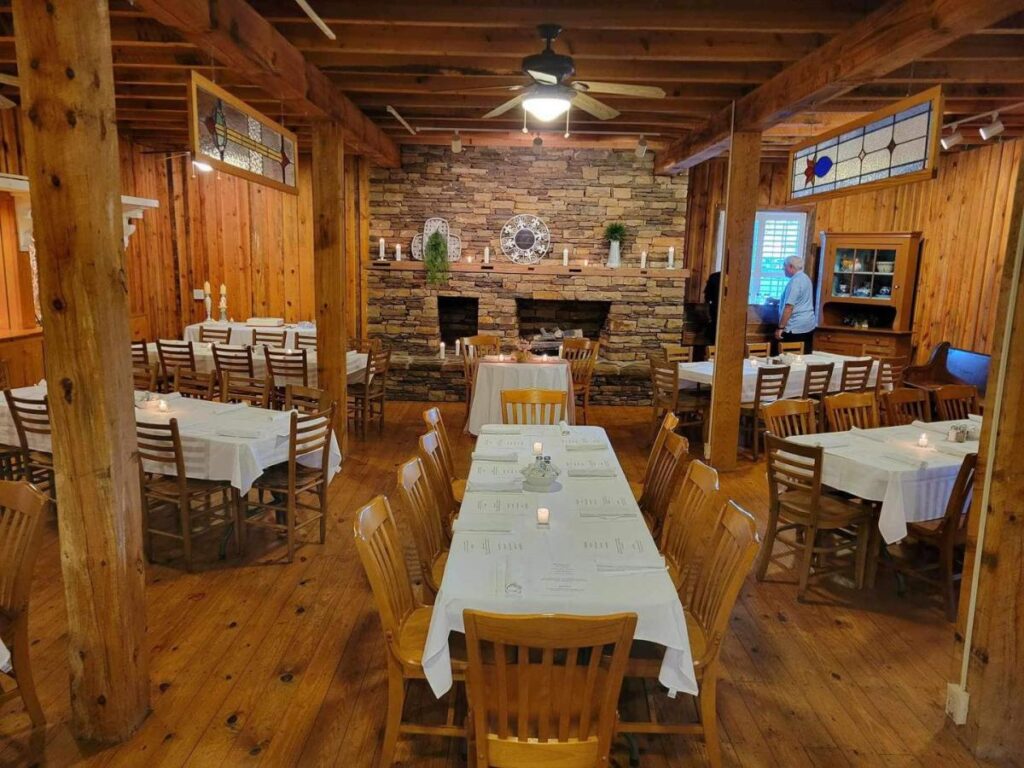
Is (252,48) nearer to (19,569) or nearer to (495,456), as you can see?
(495,456)

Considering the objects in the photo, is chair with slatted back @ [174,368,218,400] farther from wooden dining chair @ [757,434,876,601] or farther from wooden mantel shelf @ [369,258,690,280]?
wooden dining chair @ [757,434,876,601]

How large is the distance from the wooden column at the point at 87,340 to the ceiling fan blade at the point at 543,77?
2.34m

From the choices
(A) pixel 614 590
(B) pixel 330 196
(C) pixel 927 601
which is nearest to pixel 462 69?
(B) pixel 330 196

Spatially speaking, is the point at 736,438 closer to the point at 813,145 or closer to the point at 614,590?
the point at 813,145

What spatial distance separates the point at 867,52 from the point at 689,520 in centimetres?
273

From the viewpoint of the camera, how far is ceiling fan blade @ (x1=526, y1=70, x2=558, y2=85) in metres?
3.99

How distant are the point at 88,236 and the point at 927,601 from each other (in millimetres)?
4309

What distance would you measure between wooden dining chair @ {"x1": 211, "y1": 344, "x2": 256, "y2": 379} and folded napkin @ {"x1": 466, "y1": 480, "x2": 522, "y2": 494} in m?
4.12

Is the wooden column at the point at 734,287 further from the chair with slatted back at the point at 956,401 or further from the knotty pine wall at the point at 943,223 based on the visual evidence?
the knotty pine wall at the point at 943,223

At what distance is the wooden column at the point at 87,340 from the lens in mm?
2219

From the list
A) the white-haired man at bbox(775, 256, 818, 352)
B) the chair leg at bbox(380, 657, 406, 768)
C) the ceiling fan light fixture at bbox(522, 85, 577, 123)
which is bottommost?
the chair leg at bbox(380, 657, 406, 768)

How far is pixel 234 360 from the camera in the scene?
6598 mm

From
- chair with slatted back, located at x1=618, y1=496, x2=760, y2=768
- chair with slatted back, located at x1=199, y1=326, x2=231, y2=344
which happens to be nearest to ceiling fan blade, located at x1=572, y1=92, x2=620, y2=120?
chair with slatted back, located at x1=618, y1=496, x2=760, y2=768

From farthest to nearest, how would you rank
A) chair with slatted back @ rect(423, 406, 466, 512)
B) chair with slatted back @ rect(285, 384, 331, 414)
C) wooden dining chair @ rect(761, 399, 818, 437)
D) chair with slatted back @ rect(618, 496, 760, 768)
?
chair with slatted back @ rect(285, 384, 331, 414) < wooden dining chair @ rect(761, 399, 818, 437) < chair with slatted back @ rect(423, 406, 466, 512) < chair with slatted back @ rect(618, 496, 760, 768)
